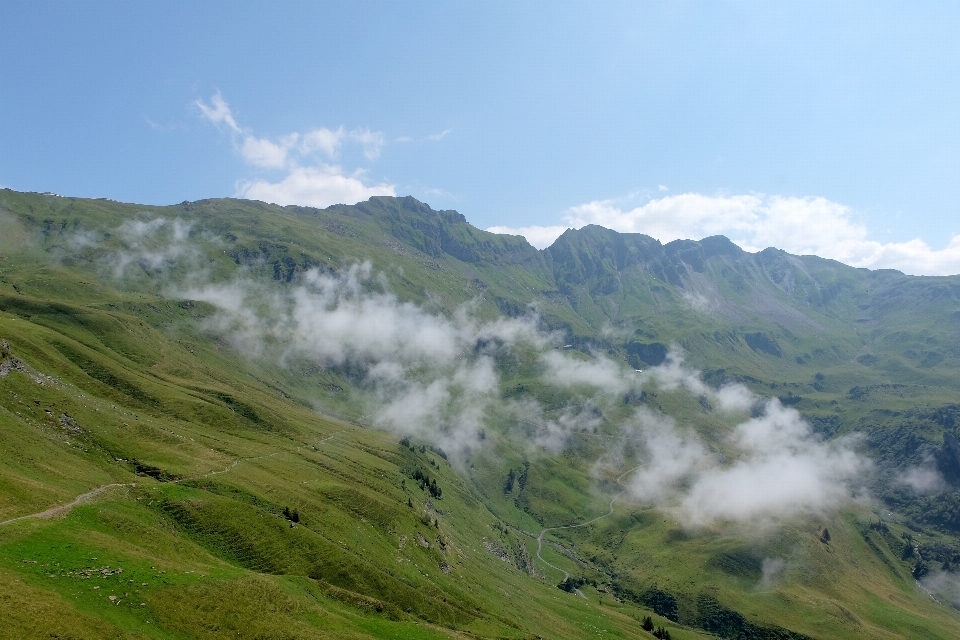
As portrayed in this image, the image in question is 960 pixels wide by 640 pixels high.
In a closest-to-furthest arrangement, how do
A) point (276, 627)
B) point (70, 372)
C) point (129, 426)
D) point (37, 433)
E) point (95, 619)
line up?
1. point (95, 619)
2. point (276, 627)
3. point (37, 433)
4. point (129, 426)
5. point (70, 372)

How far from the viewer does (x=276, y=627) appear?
79750 mm

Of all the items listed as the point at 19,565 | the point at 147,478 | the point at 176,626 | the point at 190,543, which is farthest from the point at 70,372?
the point at 176,626

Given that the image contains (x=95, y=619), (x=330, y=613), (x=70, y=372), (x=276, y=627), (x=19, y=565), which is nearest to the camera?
(x=95, y=619)

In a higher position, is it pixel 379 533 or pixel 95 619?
pixel 95 619

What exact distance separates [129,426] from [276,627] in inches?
3916

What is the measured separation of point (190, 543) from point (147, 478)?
32142mm

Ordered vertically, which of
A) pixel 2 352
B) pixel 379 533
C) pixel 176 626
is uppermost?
pixel 2 352

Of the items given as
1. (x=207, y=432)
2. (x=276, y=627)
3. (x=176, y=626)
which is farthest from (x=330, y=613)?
(x=207, y=432)

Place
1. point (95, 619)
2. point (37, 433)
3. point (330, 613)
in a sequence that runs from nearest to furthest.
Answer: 1. point (95, 619)
2. point (330, 613)
3. point (37, 433)

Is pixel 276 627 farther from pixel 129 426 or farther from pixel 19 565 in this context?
pixel 129 426

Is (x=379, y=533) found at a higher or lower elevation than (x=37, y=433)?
lower

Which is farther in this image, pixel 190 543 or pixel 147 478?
pixel 147 478

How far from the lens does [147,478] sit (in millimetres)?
127062

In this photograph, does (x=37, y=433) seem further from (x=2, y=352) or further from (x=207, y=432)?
(x=207, y=432)
